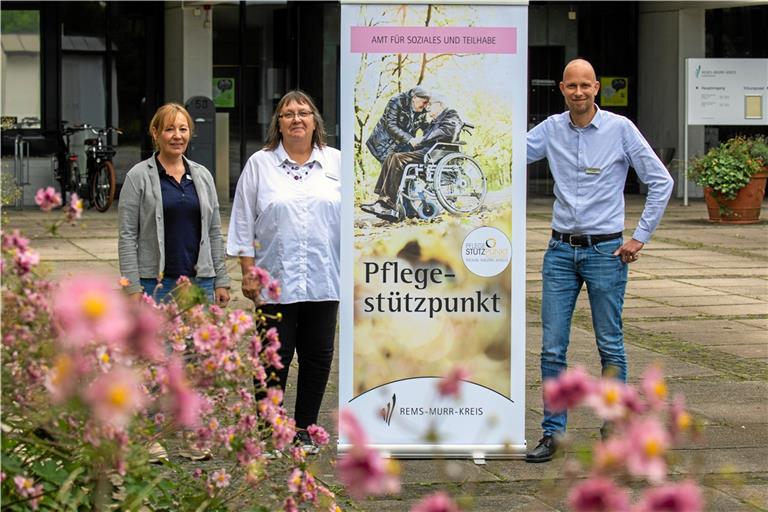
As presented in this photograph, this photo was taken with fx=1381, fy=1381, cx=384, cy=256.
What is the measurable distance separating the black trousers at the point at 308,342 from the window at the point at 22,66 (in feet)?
54.9

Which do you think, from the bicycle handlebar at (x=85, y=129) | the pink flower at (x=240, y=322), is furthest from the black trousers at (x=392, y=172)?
the bicycle handlebar at (x=85, y=129)

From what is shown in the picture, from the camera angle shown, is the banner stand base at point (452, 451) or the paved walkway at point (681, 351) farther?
the banner stand base at point (452, 451)

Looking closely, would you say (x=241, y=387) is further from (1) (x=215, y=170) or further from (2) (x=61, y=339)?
(1) (x=215, y=170)

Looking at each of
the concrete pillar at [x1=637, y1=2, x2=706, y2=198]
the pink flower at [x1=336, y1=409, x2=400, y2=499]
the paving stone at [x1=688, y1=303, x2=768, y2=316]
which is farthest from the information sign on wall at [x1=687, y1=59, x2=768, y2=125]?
the pink flower at [x1=336, y1=409, x2=400, y2=499]

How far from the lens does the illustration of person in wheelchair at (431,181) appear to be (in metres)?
6.32

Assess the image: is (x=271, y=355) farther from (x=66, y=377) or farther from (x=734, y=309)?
(x=734, y=309)

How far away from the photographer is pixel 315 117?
6.45 metres

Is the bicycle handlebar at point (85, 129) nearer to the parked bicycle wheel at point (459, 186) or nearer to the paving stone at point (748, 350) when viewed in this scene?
the paving stone at point (748, 350)

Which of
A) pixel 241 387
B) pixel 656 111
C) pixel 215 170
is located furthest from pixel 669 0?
pixel 241 387

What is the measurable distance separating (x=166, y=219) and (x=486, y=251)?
1.49 meters

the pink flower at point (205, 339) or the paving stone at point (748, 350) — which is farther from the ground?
the pink flower at point (205, 339)

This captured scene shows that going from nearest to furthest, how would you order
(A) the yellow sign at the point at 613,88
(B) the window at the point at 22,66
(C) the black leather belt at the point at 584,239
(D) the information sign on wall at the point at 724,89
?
(C) the black leather belt at the point at 584,239 < (D) the information sign on wall at the point at 724,89 < (B) the window at the point at 22,66 < (A) the yellow sign at the point at 613,88

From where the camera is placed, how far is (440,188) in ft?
20.8

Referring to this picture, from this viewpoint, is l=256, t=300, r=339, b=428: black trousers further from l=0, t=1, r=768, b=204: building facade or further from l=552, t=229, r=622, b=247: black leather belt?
l=0, t=1, r=768, b=204: building facade
